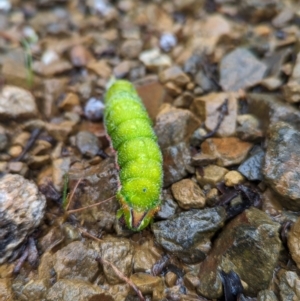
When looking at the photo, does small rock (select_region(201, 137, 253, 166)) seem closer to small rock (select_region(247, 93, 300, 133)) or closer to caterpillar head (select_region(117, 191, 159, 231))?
small rock (select_region(247, 93, 300, 133))

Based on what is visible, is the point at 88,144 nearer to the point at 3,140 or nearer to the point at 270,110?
the point at 3,140

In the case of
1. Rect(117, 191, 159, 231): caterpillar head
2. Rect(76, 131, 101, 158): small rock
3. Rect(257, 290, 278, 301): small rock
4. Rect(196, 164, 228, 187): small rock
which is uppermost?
Rect(76, 131, 101, 158): small rock

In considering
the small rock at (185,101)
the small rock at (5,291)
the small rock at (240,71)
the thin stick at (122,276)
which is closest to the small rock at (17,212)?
the small rock at (5,291)

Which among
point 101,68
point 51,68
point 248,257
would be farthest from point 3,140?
point 248,257

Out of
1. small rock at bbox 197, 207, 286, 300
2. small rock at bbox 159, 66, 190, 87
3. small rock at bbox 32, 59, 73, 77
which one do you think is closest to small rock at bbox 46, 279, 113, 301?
small rock at bbox 197, 207, 286, 300

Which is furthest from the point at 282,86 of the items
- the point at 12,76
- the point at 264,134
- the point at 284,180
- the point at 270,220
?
the point at 12,76

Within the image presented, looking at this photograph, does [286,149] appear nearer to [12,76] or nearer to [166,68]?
[166,68]
